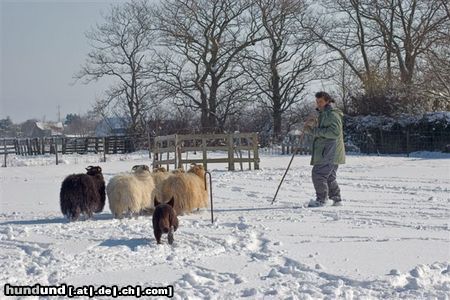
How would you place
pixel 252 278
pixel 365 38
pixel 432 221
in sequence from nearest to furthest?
pixel 252 278 → pixel 432 221 → pixel 365 38

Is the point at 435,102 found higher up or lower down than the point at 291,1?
lower down

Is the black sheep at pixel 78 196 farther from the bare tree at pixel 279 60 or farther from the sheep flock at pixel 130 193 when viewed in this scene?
the bare tree at pixel 279 60

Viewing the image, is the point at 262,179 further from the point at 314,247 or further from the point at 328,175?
the point at 314,247

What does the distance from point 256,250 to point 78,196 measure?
3201 millimetres

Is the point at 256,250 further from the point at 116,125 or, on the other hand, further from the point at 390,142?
the point at 116,125

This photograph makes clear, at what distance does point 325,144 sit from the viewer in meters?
10.7

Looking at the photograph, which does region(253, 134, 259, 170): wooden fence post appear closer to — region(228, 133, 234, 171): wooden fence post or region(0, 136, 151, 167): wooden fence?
region(228, 133, 234, 171): wooden fence post

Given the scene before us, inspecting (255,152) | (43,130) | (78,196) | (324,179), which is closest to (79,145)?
(255,152)

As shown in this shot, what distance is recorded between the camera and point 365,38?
1588 inches

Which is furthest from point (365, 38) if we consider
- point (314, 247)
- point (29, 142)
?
point (314, 247)

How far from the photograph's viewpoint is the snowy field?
5.78m

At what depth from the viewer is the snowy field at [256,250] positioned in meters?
5.78

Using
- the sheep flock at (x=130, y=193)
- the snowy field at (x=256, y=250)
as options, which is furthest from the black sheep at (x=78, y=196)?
the snowy field at (x=256, y=250)

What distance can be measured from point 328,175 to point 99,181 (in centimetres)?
369
